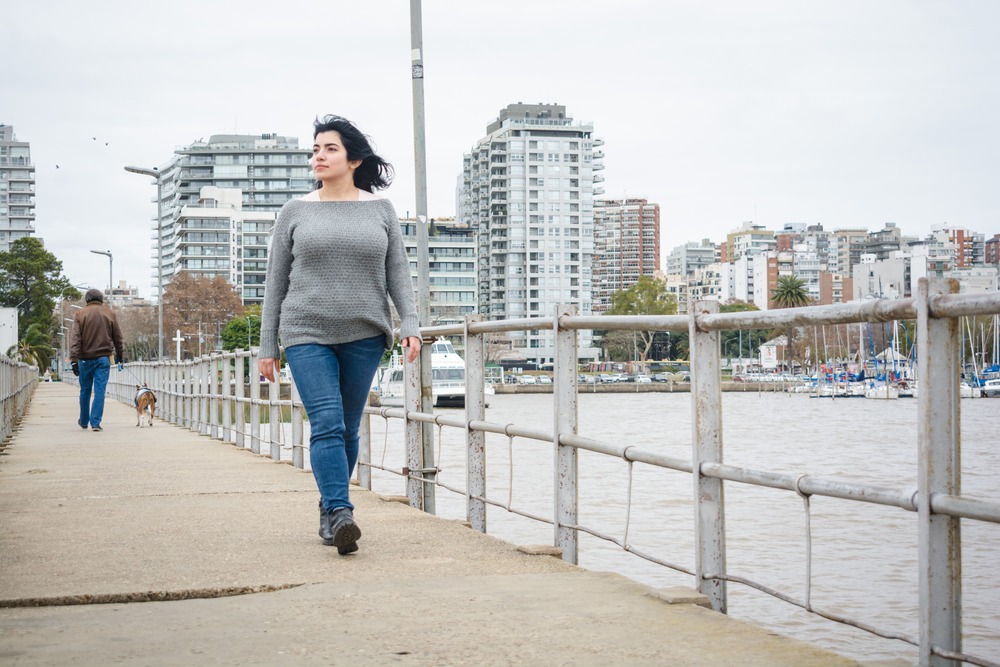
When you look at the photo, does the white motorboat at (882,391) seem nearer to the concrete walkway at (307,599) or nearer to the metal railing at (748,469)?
the metal railing at (748,469)

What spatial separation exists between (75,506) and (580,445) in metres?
3.35

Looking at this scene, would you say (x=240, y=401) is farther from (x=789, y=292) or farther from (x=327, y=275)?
(x=789, y=292)

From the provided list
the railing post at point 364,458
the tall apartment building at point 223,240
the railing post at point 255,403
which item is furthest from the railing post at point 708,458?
the tall apartment building at point 223,240

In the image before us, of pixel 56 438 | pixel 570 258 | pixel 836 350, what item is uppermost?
pixel 570 258

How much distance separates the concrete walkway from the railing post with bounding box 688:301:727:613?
17 cm

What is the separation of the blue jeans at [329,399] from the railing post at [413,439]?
7.14ft

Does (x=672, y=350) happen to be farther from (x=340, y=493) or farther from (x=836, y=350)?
(x=340, y=493)

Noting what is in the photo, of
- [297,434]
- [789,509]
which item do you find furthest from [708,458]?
[789,509]

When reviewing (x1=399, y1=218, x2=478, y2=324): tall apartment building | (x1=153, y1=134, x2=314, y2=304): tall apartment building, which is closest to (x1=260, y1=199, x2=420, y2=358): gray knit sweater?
(x1=399, y1=218, x2=478, y2=324): tall apartment building

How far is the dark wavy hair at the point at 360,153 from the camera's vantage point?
18.9 ft

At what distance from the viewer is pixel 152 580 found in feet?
15.0

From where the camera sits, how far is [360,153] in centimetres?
577

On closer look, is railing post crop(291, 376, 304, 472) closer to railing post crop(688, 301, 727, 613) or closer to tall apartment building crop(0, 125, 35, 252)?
railing post crop(688, 301, 727, 613)

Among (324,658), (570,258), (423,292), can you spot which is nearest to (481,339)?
(324,658)
